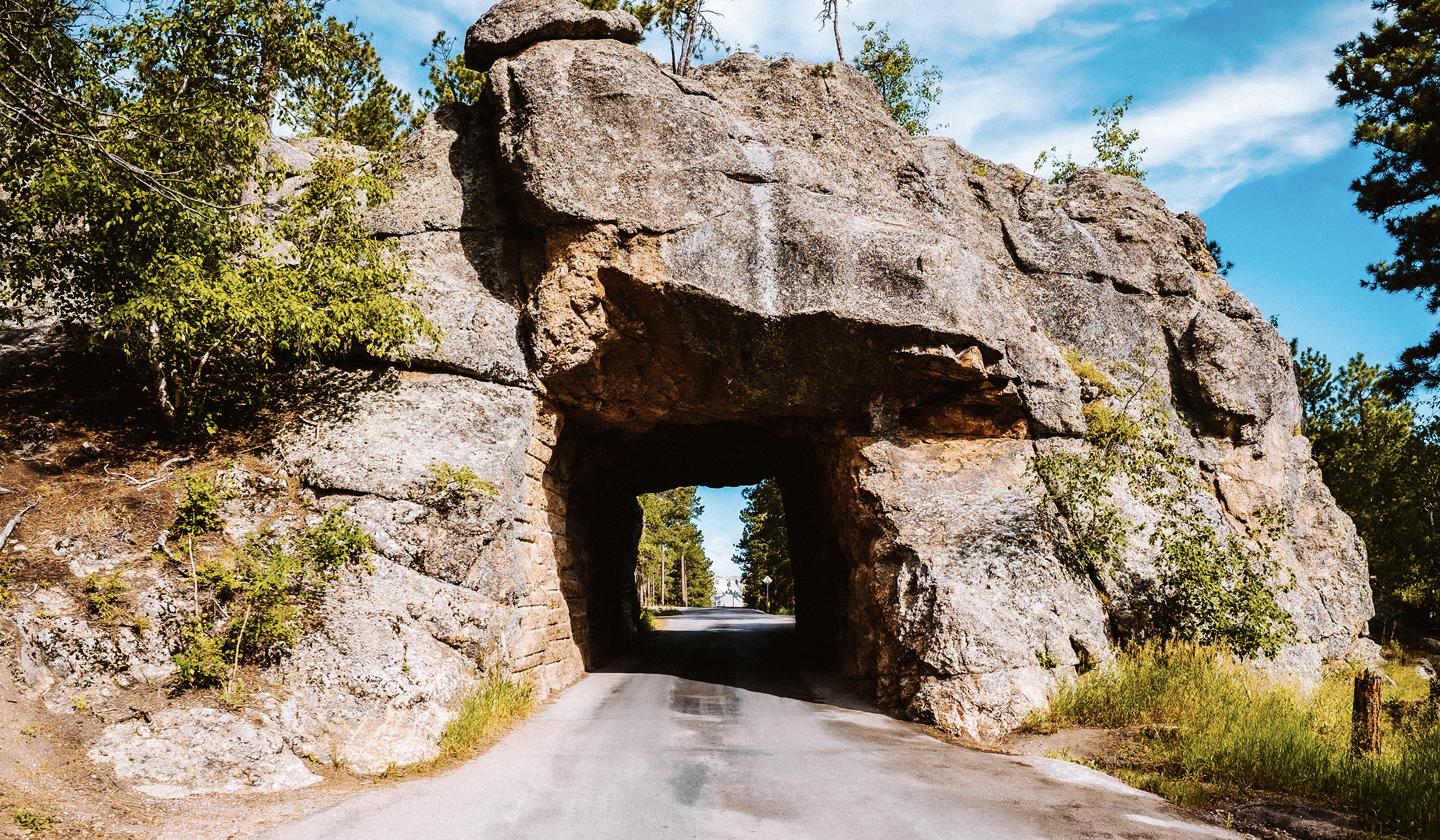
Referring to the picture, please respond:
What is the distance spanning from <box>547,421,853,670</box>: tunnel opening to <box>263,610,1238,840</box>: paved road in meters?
3.97

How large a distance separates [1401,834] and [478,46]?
1593cm

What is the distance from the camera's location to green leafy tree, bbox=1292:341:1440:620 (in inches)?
774

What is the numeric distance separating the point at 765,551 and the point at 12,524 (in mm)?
36406

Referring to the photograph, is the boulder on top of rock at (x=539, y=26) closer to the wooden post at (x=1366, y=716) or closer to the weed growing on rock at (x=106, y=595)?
the weed growing on rock at (x=106, y=595)

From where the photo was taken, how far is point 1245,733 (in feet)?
23.9

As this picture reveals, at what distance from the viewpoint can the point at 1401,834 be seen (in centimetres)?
571

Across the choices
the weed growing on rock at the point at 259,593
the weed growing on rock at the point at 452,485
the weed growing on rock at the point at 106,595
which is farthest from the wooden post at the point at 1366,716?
the weed growing on rock at the point at 106,595

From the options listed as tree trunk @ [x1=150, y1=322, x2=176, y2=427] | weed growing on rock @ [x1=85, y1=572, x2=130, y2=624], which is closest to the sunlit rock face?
tree trunk @ [x1=150, y1=322, x2=176, y2=427]

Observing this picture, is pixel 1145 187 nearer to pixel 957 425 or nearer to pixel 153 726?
pixel 957 425

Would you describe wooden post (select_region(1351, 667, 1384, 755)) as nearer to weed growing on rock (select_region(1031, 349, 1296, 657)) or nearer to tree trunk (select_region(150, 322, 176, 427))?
weed growing on rock (select_region(1031, 349, 1296, 657))

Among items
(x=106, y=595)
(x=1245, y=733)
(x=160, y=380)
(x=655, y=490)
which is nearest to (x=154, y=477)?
(x=160, y=380)

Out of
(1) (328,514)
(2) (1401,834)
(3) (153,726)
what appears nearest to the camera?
(2) (1401,834)

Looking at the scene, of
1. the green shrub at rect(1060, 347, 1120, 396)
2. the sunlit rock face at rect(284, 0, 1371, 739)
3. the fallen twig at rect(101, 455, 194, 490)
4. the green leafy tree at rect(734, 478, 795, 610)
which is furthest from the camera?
the green leafy tree at rect(734, 478, 795, 610)

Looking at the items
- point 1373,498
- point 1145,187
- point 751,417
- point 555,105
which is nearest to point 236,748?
point 751,417
